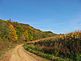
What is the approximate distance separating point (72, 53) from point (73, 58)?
1.50 metres

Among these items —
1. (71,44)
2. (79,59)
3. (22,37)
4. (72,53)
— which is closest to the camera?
(79,59)

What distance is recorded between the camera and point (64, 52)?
2483cm

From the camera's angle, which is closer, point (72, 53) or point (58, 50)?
point (72, 53)

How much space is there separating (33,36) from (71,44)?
92174 mm

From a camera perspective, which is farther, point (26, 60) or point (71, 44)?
point (71, 44)

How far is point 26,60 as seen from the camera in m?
23.4

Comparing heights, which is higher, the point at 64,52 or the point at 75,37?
the point at 75,37

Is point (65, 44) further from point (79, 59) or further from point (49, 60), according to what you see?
point (79, 59)

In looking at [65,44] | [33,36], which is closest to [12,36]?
[33,36]

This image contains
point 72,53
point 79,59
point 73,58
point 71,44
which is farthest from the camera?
point 71,44

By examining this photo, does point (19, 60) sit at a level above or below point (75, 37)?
below

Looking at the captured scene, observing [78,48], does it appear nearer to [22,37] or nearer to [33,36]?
[22,37]

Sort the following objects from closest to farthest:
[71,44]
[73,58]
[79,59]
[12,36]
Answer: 1. [79,59]
2. [73,58]
3. [71,44]
4. [12,36]

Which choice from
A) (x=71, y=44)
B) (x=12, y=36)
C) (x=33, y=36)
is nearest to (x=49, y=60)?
(x=71, y=44)
